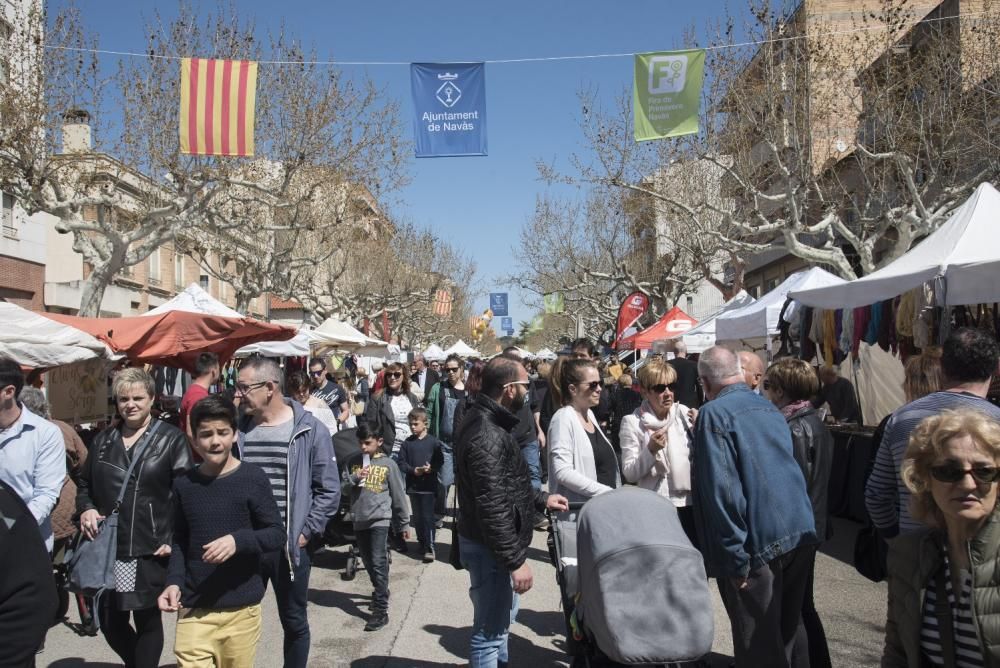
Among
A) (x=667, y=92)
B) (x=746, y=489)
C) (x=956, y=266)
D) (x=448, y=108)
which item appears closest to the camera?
(x=746, y=489)

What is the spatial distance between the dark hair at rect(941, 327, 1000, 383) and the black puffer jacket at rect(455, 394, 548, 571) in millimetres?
1997

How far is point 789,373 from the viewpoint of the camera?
5.05 m

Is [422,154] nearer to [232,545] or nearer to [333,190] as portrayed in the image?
[232,545]

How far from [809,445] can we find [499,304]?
5711 cm

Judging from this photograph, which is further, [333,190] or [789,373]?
[333,190]

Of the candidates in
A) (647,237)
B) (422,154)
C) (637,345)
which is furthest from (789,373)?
(647,237)

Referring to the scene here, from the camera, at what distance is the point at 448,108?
11977mm

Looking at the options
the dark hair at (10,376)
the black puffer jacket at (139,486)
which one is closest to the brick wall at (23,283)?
the dark hair at (10,376)

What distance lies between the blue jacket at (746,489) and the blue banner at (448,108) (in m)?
8.67

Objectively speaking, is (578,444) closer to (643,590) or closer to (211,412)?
(643,590)

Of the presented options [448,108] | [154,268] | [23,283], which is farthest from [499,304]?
[448,108]

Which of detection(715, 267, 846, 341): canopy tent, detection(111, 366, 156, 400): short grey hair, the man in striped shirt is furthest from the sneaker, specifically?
Result: detection(715, 267, 846, 341): canopy tent

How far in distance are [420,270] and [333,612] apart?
38.9 metres

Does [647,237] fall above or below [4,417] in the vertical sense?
above
